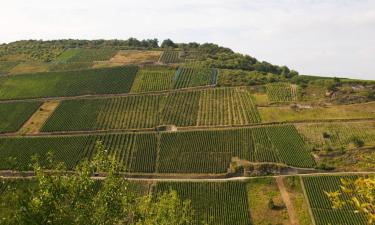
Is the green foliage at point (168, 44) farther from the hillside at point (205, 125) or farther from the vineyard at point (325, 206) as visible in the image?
the vineyard at point (325, 206)

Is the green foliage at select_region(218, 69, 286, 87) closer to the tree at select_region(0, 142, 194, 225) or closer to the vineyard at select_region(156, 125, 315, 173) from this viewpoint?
the vineyard at select_region(156, 125, 315, 173)

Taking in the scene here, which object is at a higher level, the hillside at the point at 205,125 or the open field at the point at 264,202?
the hillside at the point at 205,125

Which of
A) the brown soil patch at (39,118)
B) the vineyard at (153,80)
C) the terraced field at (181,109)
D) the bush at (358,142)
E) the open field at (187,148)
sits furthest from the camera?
the vineyard at (153,80)

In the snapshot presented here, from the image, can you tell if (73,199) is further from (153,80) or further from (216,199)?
(153,80)

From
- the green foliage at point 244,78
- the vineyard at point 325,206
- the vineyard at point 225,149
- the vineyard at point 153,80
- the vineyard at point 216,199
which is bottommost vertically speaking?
the vineyard at point 216,199

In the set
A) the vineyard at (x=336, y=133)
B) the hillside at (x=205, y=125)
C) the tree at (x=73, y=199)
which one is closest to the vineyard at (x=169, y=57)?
the hillside at (x=205, y=125)

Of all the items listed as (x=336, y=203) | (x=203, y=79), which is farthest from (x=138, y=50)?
(x=336, y=203)
